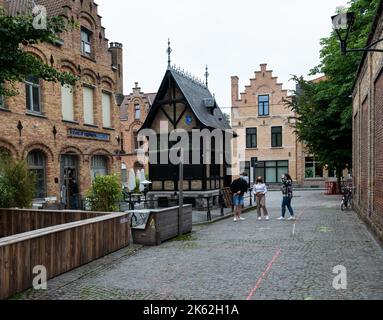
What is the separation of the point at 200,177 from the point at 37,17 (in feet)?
38.7

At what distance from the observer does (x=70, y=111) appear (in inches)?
752

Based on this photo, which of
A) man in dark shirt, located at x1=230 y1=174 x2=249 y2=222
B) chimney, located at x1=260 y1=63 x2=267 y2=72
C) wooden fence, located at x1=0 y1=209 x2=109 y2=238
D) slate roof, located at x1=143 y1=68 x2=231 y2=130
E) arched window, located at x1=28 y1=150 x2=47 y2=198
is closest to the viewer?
wooden fence, located at x1=0 y1=209 x2=109 y2=238

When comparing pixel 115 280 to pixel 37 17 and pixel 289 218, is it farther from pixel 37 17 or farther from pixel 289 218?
pixel 289 218

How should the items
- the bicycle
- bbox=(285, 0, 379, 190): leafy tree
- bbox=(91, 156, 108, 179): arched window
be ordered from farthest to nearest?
1. bbox=(91, 156, 108, 179): arched window
2. bbox=(285, 0, 379, 190): leafy tree
3. the bicycle

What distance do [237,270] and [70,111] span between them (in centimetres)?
1466

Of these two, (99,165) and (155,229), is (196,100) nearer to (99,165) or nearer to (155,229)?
(99,165)

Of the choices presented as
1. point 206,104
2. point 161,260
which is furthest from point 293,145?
point 161,260

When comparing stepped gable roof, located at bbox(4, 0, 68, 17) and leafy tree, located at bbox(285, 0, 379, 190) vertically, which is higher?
stepped gable roof, located at bbox(4, 0, 68, 17)

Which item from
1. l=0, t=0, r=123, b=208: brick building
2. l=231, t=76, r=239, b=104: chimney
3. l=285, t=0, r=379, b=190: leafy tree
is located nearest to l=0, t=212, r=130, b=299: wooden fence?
l=0, t=0, r=123, b=208: brick building

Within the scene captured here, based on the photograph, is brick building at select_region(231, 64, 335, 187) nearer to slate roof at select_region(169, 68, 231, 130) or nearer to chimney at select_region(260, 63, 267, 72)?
chimney at select_region(260, 63, 267, 72)

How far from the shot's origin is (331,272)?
Answer: 21.5ft

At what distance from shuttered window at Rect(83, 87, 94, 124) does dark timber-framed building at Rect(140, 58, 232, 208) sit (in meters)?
3.51

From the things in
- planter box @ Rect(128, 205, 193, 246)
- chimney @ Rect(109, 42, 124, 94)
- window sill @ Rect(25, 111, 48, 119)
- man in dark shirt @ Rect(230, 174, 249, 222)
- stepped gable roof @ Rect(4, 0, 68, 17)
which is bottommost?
planter box @ Rect(128, 205, 193, 246)

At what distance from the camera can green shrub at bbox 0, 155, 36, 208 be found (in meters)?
12.0
